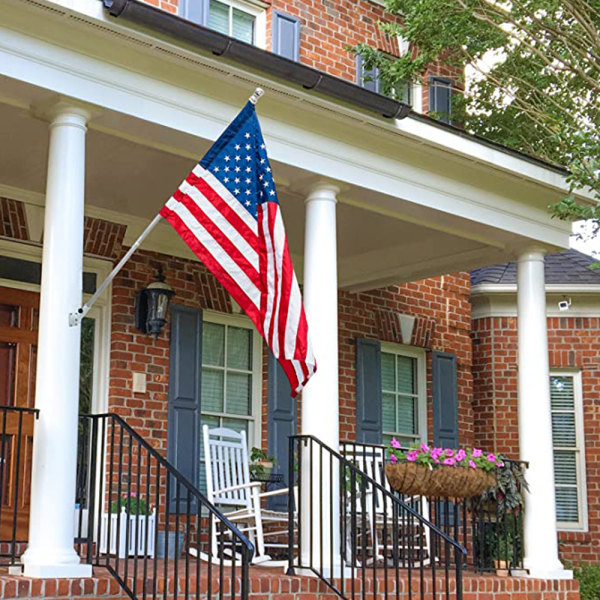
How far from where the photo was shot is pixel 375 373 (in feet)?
33.8

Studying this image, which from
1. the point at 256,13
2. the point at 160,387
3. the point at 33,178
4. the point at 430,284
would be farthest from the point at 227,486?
the point at 256,13

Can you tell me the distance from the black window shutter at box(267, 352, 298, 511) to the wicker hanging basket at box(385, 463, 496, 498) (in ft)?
5.72

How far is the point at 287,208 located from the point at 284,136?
163cm

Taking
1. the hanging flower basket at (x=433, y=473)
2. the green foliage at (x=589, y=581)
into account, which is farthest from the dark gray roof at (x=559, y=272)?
the hanging flower basket at (x=433, y=473)

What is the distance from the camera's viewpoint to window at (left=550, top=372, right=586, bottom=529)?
11883 mm

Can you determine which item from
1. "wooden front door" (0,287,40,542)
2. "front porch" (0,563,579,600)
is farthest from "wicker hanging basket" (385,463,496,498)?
"wooden front door" (0,287,40,542)

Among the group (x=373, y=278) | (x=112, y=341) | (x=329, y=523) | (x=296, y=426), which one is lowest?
(x=329, y=523)

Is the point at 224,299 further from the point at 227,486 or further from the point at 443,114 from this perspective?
the point at 443,114

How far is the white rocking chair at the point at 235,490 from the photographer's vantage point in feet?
24.6

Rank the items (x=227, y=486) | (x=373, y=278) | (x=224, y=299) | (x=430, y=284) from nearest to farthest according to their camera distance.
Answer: (x=227, y=486), (x=224, y=299), (x=373, y=278), (x=430, y=284)

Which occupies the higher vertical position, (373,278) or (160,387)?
(373,278)

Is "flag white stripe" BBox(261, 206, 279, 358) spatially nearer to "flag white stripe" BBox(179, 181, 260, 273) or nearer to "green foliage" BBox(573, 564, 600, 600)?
"flag white stripe" BBox(179, 181, 260, 273)

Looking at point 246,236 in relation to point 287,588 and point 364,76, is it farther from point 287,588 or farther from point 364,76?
point 364,76

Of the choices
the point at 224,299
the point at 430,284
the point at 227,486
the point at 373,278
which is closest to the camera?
the point at 227,486
